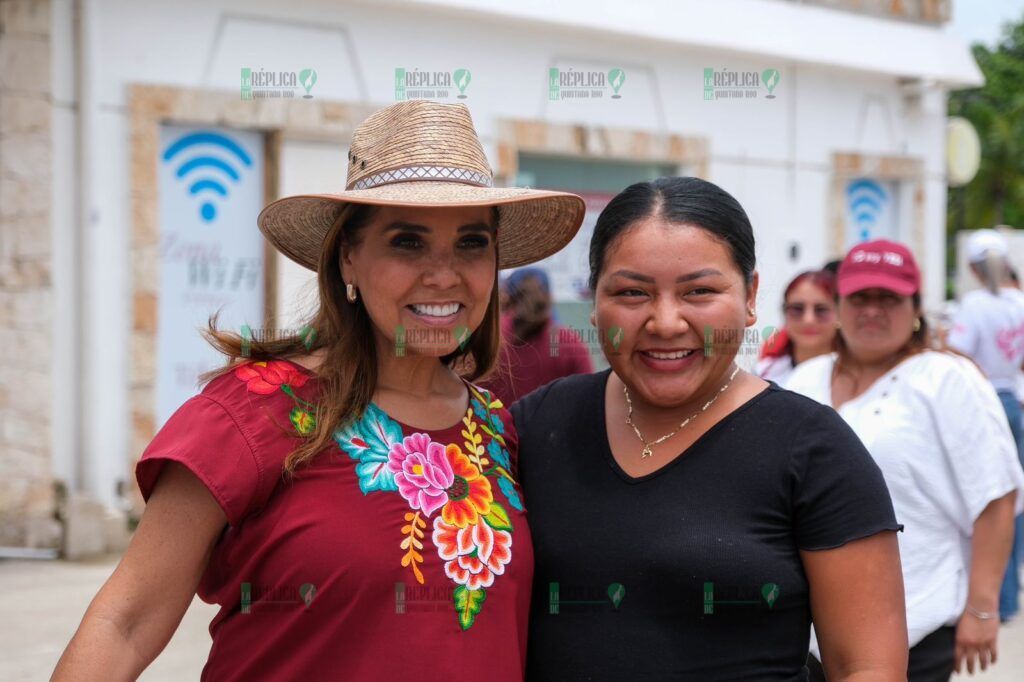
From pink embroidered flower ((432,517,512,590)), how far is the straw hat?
0.59 metres

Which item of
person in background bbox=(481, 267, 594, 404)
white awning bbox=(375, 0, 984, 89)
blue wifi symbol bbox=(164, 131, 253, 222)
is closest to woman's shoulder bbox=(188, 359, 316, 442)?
person in background bbox=(481, 267, 594, 404)

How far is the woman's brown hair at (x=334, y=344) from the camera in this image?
6.51ft

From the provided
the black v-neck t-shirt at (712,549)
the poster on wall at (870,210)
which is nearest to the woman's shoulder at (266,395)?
the black v-neck t-shirt at (712,549)

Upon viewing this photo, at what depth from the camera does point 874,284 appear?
10.8ft

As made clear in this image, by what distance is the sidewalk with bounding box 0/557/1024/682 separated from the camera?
4867mm

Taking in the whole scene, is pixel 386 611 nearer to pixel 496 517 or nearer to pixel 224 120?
pixel 496 517

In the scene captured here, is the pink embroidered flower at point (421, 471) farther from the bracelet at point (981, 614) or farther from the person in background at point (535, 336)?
the person in background at point (535, 336)

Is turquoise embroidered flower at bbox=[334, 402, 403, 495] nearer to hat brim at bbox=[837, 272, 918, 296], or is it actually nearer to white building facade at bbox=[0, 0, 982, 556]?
hat brim at bbox=[837, 272, 918, 296]

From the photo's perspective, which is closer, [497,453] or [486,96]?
[497,453]

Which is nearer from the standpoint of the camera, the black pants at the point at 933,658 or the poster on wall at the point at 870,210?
the black pants at the point at 933,658

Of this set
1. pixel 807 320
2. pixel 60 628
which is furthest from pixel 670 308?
pixel 60 628

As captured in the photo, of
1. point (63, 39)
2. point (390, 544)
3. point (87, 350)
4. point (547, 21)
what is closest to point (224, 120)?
point (63, 39)

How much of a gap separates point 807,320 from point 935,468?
5.93ft

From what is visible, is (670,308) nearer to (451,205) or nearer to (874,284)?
(451,205)
